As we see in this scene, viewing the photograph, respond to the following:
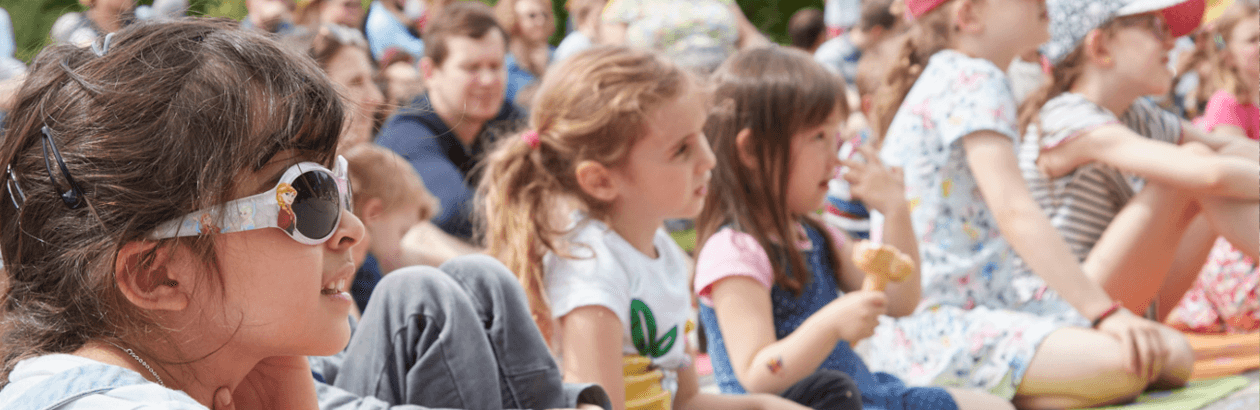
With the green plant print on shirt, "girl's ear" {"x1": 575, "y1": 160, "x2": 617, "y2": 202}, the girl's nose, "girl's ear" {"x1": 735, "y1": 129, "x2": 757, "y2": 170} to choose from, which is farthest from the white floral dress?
the girl's nose

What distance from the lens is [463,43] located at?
433 centimetres

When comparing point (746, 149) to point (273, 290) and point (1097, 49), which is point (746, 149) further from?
point (273, 290)

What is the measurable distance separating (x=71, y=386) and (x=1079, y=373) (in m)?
2.32

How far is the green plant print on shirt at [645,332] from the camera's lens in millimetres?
2139

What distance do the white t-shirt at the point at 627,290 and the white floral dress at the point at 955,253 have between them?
0.88 meters

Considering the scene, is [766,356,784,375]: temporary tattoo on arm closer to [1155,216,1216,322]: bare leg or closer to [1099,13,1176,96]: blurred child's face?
[1099,13,1176,96]: blurred child's face

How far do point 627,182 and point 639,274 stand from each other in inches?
8.3

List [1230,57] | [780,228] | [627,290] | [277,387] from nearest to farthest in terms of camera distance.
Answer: [277,387] → [627,290] → [780,228] → [1230,57]

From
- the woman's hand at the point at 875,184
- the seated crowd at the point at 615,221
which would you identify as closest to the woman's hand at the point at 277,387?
the seated crowd at the point at 615,221

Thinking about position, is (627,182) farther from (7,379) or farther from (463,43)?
(463,43)

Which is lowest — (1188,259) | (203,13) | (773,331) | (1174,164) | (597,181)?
(1188,259)

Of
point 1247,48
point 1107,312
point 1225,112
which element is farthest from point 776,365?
point 1247,48

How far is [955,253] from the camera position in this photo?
291 cm

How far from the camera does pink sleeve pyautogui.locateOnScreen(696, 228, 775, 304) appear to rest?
2316 millimetres
